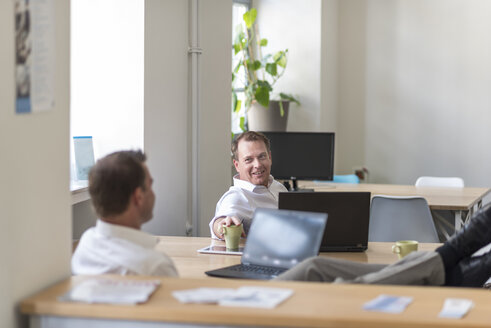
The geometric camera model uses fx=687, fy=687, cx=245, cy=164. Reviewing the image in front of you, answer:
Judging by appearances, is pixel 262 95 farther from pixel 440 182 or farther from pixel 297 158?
pixel 440 182

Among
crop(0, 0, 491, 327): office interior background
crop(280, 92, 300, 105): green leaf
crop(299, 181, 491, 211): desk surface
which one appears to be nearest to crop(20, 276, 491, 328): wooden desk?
crop(0, 0, 491, 327): office interior background

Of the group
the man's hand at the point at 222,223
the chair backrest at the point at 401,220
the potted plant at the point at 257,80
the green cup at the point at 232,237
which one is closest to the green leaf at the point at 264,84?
the potted plant at the point at 257,80

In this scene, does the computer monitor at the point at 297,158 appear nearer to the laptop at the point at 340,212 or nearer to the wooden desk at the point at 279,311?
the laptop at the point at 340,212

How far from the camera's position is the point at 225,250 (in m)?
3.03

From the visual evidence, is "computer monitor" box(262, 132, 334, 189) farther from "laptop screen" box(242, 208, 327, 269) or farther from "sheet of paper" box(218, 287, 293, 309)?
"sheet of paper" box(218, 287, 293, 309)

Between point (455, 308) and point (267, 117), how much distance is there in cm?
540

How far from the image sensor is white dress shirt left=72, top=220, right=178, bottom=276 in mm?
1981

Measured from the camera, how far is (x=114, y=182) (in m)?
2.03

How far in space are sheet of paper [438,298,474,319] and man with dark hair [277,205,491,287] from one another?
331 mm

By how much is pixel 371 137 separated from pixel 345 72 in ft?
2.63

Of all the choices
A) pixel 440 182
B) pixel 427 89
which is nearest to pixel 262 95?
pixel 440 182

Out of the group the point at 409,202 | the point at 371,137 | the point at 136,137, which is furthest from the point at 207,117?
the point at 371,137

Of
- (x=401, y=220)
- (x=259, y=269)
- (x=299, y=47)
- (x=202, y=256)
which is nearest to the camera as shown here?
(x=259, y=269)

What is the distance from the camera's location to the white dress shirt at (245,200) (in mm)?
3363
